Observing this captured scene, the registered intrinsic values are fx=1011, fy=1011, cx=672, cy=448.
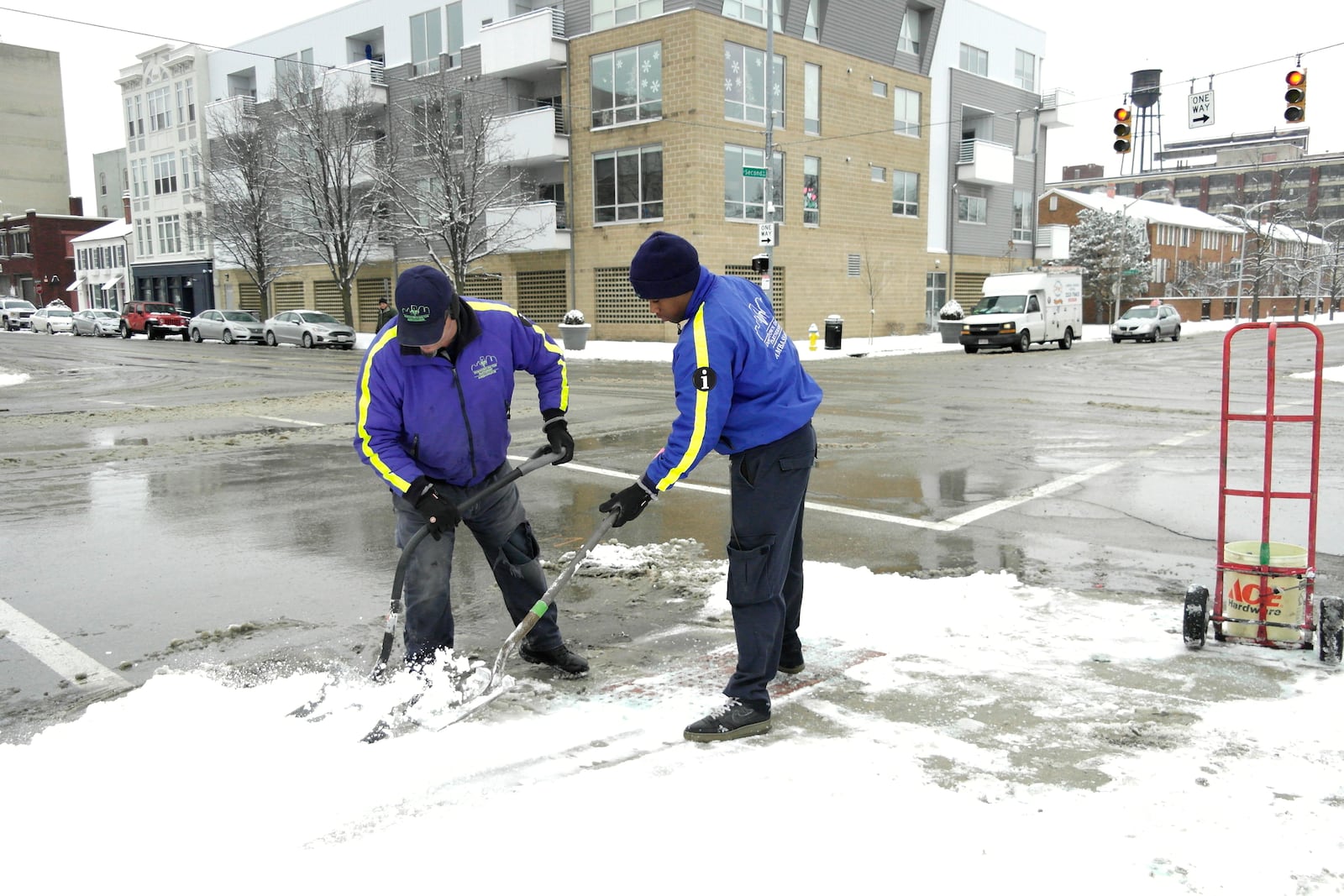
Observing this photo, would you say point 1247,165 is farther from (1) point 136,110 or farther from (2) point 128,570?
(2) point 128,570

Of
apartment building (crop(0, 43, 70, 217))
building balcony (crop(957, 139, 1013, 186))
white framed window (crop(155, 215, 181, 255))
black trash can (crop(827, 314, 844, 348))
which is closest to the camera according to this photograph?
black trash can (crop(827, 314, 844, 348))

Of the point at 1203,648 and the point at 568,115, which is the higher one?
the point at 568,115

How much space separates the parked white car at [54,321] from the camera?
51.0 meters

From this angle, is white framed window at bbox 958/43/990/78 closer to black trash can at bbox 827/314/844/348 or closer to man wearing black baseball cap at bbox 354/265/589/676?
black trash can at bbox 827/314/844/348

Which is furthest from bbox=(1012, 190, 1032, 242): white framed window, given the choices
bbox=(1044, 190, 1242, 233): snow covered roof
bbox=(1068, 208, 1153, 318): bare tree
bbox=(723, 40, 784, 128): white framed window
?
bbox=(723, 40, 784, 128): white framed window

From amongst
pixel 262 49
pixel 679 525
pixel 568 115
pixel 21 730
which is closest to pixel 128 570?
pixel 21 730

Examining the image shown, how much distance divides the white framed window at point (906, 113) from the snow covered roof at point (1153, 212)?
23.0 m

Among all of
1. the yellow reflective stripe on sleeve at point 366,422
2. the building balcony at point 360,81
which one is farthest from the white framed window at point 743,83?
the yellow reflective stripe on sleeve at point 366,422

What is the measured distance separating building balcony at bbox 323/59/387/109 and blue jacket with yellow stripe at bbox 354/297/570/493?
4097cm

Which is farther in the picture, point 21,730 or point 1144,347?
point 1144,347

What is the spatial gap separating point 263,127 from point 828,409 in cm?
3956

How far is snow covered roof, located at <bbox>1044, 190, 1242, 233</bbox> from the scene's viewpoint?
2645 inches

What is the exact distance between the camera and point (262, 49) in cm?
4950

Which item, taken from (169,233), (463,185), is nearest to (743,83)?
(463,185)
